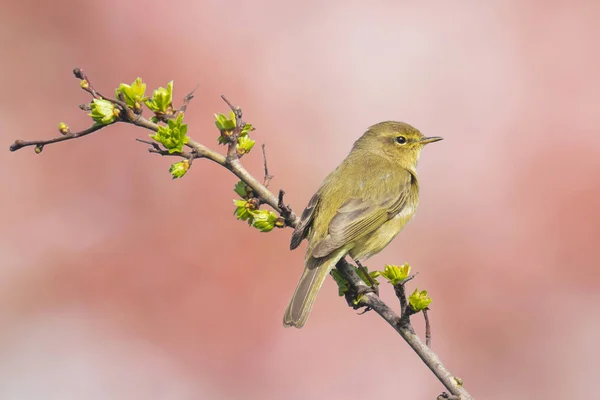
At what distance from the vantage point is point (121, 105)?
81.4 inches

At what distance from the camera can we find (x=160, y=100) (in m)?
2.23

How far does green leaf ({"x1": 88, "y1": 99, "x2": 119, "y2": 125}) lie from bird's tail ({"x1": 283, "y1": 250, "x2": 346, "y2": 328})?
3.34ft

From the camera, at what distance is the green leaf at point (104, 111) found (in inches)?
82.8

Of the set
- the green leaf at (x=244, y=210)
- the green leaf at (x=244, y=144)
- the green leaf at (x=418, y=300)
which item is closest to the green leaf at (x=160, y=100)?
the green leaf at (x=244, y=144)

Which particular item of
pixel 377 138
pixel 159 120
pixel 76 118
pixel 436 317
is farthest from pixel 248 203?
pixel 76 118

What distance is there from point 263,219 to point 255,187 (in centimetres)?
11

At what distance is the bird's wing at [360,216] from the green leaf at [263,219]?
0.48m

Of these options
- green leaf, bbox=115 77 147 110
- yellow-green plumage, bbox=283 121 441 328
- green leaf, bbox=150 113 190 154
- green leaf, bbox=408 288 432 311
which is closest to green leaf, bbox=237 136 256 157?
green leaf, bbox=150 113 190 154

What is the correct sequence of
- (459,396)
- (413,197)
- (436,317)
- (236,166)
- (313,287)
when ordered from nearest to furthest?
(459,396) < (236,166) < (313,287) < (413,197) < (436,317)

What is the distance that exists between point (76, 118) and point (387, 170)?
2.75 meters

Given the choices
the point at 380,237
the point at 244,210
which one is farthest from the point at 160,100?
the point at 380,237

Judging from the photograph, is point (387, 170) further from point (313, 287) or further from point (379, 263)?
point (379, 263)

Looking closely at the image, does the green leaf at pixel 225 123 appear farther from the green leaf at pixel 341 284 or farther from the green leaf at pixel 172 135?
the green leaf at pixel 341 284

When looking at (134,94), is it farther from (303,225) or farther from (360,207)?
(360,207)
